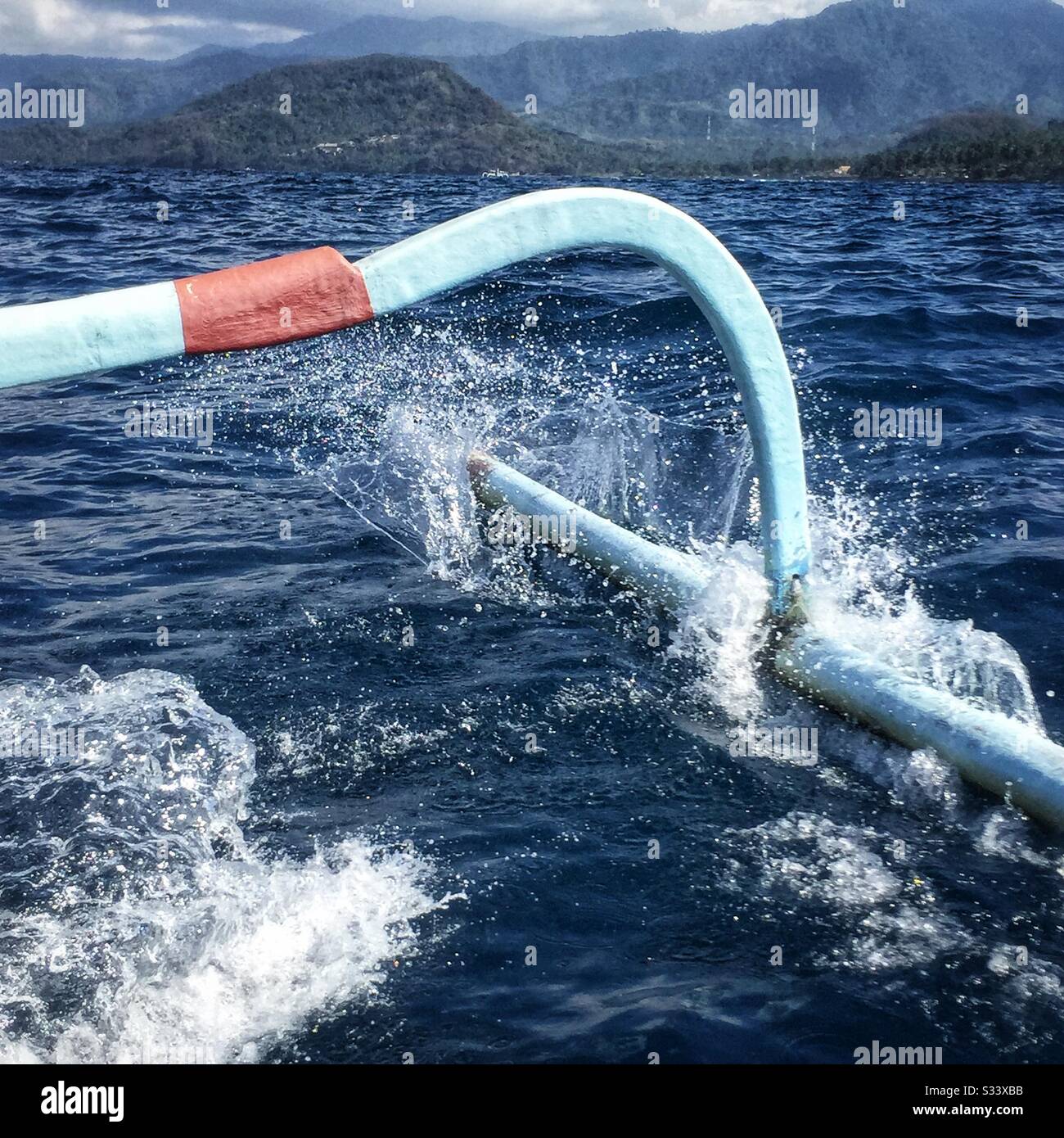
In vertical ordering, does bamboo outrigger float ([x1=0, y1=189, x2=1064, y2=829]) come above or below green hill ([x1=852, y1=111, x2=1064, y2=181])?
below

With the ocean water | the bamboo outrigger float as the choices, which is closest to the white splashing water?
the ocean water

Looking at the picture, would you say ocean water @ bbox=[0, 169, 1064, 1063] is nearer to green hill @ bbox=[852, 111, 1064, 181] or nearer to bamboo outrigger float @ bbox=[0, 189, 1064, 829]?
bamboo outrigger float @ bbox=[0, 189, 1064, 829]

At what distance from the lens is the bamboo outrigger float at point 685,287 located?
271cm

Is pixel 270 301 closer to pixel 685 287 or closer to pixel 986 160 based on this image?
pixel 685 287

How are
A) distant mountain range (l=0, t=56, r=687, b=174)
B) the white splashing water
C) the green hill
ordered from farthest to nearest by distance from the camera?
1. distant mountain range (l=0, t=56, r=687, b=174)
2. the green hill
3. the white splashing water

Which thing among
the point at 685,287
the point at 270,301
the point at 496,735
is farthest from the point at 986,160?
the point at 270,301

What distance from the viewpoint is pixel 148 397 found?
9.88 meters

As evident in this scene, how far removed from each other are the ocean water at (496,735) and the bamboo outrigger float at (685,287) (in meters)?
0.16

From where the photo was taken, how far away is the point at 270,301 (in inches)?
111

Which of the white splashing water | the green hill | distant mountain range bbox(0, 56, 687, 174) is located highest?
distant mountain range bbox(0, 56, 687, 174)

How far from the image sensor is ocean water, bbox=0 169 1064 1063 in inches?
127

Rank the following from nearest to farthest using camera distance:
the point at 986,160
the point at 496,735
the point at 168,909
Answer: the point at 168,909 < the point at 496,735 < the point at 986,160

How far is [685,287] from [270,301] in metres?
1.81
